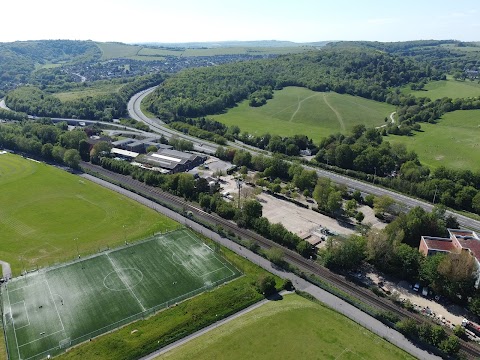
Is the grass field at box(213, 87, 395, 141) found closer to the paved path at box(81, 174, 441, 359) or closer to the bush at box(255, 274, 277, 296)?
the paved path at box(81, 174, 441, 359)

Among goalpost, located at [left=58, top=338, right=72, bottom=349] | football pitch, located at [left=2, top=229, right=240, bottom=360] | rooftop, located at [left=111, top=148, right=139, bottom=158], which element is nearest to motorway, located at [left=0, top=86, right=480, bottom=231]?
rooftop, located at [left=111, top=148, right=139, bottom=158]

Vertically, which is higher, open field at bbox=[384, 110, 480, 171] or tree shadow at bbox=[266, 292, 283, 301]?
open field at bbox=[384, 110, 480, 171]

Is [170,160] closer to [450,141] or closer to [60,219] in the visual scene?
[60,219]

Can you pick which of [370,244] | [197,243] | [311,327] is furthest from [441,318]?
[197,243]

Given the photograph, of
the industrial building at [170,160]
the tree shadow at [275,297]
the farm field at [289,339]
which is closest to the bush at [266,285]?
the tree shadow at [275,297]

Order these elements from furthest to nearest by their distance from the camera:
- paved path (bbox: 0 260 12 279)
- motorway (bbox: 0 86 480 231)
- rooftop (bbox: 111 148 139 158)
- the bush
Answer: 1. rooftop (bbox: 111 148 139 158)
2. motorway (bbox: 0 86 480 231)
3. paved path (bbox: 0 260 12 279)
4. the bush

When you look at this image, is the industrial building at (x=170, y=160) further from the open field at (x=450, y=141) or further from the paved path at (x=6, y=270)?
the open field at (x=450, y=141)
